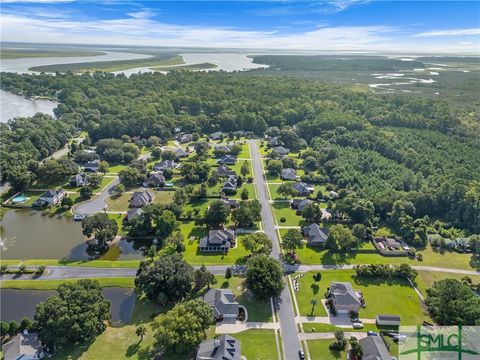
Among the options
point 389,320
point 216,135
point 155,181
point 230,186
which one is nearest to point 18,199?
point 155,181

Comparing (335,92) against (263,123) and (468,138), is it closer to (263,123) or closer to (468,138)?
(263,123)

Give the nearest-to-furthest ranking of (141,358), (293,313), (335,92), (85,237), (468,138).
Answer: (141,358) < (293,313) < (85,237) < (468,138) < (335,92)

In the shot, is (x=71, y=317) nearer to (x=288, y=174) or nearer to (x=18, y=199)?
(x=18, y=199)

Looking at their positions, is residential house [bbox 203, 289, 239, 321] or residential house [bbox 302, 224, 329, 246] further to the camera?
residential house [bbox 302, 224, 329, 246]

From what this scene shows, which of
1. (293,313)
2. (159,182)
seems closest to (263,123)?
(159,182)

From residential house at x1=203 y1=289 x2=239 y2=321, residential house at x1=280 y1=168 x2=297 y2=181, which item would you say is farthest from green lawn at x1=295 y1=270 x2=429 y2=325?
residential house at x1=280 y1=168 x2=297 y2=181

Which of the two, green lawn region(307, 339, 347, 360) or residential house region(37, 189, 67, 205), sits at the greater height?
residential house region(37, 189, 67, 205)

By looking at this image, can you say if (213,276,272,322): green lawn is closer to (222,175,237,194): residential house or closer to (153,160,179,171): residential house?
(222,175,237,194): residential house
